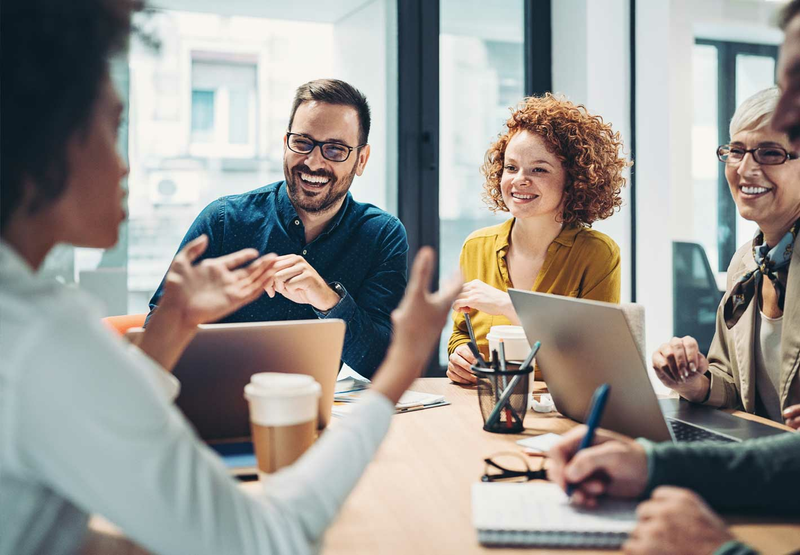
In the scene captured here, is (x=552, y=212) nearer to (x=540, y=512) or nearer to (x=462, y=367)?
(x=462, y=367)

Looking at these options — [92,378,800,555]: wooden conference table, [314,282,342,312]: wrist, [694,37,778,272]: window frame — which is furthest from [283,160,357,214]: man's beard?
[694,37,778,272]: window frame

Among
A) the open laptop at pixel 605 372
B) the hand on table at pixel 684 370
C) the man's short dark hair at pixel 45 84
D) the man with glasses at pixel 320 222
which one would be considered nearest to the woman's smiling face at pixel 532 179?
the man with glasses at pixel 320 222

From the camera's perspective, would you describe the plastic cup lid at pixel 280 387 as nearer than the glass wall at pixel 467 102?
Yes

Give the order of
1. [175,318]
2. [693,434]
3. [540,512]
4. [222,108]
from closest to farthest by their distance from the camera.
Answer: [540,512] < [175,318] < [693,434] < [222,108]

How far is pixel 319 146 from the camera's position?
2248 millimetres

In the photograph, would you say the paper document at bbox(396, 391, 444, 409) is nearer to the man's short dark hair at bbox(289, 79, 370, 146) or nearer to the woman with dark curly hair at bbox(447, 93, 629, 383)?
the woman with dark curly hair at bbox(447, 93, 629, 383)

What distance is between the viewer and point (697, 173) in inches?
136

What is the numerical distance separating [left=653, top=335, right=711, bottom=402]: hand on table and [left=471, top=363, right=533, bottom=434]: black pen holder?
43 centimetres

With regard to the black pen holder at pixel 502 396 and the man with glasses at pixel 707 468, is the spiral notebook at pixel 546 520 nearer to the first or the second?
the man with glasses at pixel 707 468

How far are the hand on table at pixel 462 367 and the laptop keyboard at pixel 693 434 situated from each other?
0.54m

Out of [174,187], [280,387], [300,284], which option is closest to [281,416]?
[280,387]

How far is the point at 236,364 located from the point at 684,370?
1.03 metres

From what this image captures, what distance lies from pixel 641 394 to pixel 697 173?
8.79ft

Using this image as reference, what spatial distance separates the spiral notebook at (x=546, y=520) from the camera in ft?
2.68
